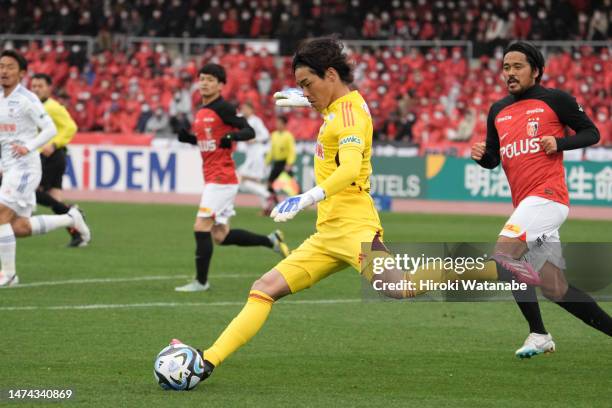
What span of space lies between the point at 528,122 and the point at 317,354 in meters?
2.29

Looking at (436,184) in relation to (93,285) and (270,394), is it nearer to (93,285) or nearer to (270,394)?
(93,285)

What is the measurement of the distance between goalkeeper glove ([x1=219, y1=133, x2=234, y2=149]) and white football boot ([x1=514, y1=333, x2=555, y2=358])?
482 cm

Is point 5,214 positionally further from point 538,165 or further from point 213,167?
point 538,165

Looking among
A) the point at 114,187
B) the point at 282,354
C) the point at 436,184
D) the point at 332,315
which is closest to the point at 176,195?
the point at 114,187

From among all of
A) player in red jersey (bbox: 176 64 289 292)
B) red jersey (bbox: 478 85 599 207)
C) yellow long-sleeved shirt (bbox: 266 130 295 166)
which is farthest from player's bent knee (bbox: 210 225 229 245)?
yellow long-sleeved shirt (bbox: 266 130 295 166)

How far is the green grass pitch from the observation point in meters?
7.14

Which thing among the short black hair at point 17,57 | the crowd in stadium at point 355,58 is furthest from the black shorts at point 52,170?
the crowd in stadium at point 355,58

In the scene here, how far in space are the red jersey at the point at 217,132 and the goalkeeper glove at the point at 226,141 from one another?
124 mm

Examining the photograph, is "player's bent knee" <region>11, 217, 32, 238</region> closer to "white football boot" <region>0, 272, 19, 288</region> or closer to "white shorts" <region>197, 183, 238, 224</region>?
"white football boot" <region>0, 272, 19, 288</region>

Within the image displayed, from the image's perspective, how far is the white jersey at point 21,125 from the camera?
12352 millimetres

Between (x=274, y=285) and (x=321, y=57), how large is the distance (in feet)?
4.68

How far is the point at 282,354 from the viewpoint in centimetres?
864

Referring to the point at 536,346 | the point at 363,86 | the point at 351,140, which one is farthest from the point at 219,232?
the point at 363,86

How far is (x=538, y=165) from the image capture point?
26.2 ft
